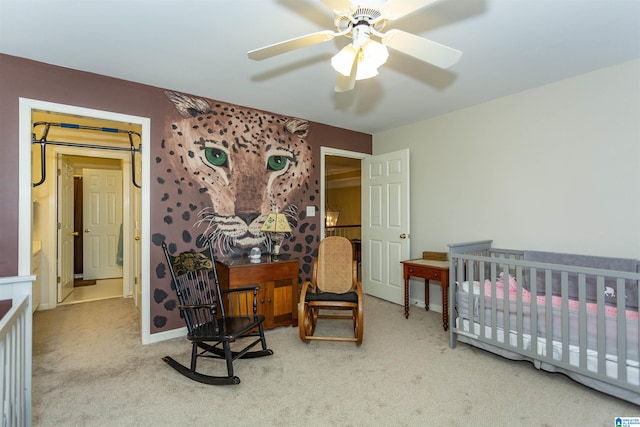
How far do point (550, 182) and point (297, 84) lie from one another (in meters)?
2.48

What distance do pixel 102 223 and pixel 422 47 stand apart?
594 cm

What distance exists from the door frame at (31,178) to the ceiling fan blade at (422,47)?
2.34 m

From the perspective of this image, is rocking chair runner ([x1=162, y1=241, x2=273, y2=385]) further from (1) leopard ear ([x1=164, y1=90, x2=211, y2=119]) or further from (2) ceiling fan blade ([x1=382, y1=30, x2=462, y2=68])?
(2) ceiling fan blade ([x1=382, y1=30, x2=462, y2=68])

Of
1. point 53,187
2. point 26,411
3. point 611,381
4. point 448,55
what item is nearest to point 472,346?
point 611,381

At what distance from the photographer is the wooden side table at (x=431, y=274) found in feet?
10.2

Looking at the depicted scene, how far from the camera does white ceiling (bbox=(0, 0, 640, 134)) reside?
5.91ft

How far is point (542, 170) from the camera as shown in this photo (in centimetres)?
286

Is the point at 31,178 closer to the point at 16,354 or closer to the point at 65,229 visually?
the point at 16,354

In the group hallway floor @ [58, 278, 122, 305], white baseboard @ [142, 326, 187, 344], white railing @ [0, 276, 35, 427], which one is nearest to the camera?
white railing @ [0, 276, 35, 427]


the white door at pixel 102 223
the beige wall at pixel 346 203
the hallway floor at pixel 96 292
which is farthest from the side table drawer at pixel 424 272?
the beige wall at pixel 346 203

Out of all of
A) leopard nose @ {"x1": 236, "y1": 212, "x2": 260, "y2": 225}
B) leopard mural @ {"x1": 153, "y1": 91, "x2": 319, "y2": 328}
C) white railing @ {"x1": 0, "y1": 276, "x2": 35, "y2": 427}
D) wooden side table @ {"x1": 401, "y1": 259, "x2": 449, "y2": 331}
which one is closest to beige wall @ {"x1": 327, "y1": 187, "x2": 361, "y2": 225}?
leopard mural @ {"x1": 153, "y1": 91, "x2": 319, "y2": 328}

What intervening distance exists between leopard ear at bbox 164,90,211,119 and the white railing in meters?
1.98

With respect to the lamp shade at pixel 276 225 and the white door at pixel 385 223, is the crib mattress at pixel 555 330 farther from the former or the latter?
the lamp shade at pixel 276 225

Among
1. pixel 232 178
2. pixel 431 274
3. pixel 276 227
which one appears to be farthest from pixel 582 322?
pixel 232 178
